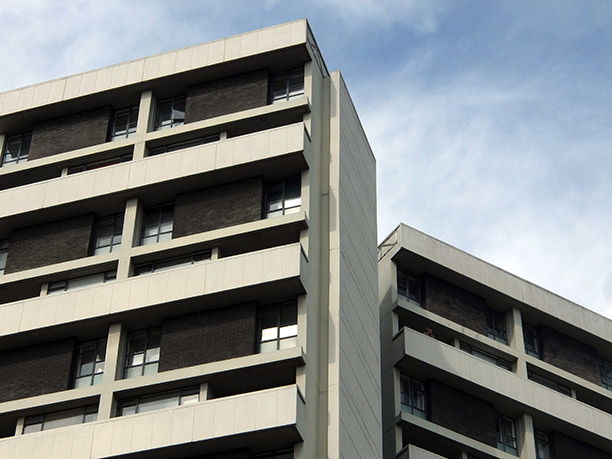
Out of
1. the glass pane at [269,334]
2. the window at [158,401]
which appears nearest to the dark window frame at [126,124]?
the glass pane at [269,334]

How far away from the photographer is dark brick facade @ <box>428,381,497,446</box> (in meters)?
56.3

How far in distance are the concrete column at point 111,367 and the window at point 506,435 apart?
2039 centimetres

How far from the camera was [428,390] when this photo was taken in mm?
57031

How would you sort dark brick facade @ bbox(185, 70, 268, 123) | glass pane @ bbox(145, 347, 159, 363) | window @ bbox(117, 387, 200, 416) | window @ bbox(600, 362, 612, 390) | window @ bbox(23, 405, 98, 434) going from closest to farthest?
1. window @ bbox(117, 387, 200, 416)
2. window @ bbox(23, 405, 98, 434)
3. glass pane @ bbox(145, 347, 159, 363)
4. dark brick facade @ bbox(185, 70, 268, 123)
5. window @ bbox(600, 362, 612, 390)

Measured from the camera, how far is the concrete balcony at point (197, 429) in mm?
41125

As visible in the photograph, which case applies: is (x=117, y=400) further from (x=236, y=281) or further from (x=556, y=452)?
(x=556, y=452)

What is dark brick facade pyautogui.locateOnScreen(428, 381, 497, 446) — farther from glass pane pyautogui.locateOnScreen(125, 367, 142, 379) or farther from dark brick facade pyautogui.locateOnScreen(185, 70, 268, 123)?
glass pane pyautogui.locateOnScreen(125, 367, 142, 379)

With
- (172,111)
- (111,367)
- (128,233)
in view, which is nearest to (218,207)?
(128,233)

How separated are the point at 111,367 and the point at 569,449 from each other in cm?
2501

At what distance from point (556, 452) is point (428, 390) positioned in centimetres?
735

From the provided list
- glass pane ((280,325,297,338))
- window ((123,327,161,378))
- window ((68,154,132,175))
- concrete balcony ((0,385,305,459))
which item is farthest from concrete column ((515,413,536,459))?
window ((68,154,132,175))

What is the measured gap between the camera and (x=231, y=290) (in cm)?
4459

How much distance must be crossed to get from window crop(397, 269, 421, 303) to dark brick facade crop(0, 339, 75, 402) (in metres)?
18.3

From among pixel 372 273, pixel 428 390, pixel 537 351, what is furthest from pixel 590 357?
pixel 372 273
